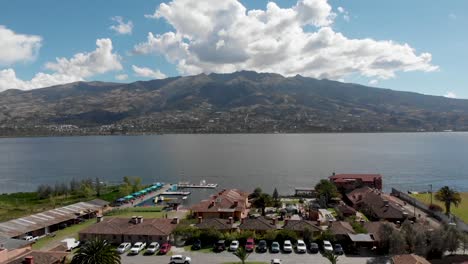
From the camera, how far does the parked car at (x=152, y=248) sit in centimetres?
3566

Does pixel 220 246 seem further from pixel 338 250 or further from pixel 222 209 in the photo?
pixel 222 209

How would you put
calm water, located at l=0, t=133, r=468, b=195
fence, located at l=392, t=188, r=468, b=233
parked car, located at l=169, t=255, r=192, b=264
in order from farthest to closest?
calm water, located at l=0, t=133, r=468, b=195 → fence, located at l=392, t=188, r=468, b=233 → parked car, located at l=169, t=255, r=192, b=264

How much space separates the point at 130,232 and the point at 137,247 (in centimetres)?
356

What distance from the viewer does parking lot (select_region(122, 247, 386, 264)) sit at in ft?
110

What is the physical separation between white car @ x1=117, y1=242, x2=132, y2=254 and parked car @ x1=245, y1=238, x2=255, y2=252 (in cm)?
1206

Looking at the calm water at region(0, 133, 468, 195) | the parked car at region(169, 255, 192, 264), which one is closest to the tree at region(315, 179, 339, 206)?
the calm water at region(0, 133, 468, 195)

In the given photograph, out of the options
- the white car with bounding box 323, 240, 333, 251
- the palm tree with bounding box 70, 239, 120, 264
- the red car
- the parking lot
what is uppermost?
the palm tree with bounding box 70, 239, 120, 264

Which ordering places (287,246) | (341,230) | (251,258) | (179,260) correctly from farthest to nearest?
(341,230) → (287,246) → (251,258) → (179,260)

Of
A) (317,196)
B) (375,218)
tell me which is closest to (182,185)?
(317,196)

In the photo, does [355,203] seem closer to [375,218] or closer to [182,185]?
[375,218]

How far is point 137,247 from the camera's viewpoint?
36.6 metres

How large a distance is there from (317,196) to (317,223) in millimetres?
24666

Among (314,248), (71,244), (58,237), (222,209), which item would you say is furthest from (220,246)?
(58,237)

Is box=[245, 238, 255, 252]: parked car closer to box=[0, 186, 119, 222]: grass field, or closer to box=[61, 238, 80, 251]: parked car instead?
box=[61, 238, 80, 251]: parked car
